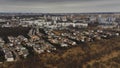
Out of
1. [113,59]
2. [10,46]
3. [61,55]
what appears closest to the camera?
[113,59]

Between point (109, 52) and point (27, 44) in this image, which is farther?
point (27, 44)

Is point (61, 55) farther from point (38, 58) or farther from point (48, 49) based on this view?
point (48, 49)

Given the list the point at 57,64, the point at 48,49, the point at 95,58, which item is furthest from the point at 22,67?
the point at 48,49

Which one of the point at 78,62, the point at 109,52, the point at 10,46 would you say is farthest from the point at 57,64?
the point at 10,46

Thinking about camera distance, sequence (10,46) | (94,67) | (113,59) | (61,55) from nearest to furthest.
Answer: (94,67), (113,59), (61,55), (10,46)

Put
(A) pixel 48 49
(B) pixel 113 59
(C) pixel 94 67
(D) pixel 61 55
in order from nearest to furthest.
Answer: (C) pixel 94 67, (B) pixel 113 59, (D) pixel 61 55, (A) pixel 48 49

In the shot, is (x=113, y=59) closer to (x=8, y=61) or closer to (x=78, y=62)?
(x=78, y=62)

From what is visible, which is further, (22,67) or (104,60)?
(104,60)

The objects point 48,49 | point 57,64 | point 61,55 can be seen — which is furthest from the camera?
point 48,49
